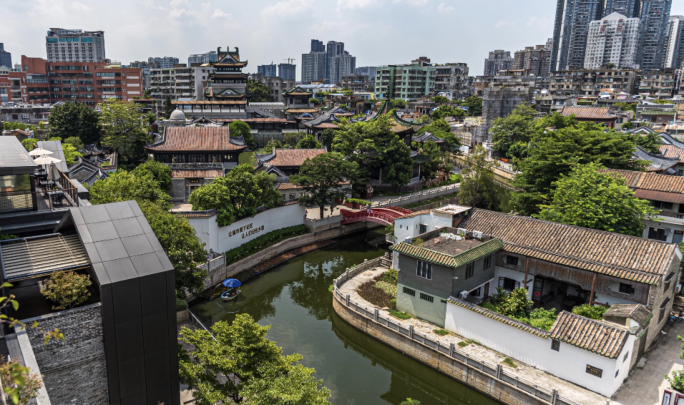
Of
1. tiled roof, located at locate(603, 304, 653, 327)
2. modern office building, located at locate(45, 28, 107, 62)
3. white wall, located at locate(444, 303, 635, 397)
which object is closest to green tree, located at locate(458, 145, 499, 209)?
white wall, located at locate(444, 303, 635, 397)

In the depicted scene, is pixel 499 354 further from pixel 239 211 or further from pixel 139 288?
pixel 239 211

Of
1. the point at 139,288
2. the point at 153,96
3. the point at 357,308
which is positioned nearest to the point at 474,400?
the point at 357,308

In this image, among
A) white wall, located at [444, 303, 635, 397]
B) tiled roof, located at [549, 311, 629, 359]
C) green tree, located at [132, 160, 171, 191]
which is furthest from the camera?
green tree, located at [132, 160, 171, 191]

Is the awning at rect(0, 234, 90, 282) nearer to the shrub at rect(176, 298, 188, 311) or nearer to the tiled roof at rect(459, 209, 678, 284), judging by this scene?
the shrub at rect(176, 298, 188, 311)

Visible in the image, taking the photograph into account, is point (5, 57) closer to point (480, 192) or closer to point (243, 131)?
point (243, 131)

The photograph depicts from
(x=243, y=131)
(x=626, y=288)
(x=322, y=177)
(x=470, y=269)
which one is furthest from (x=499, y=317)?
(x=243, y=131)

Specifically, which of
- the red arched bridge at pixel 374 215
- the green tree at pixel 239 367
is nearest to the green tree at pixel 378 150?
the red arched bridge at pixel 374 215
